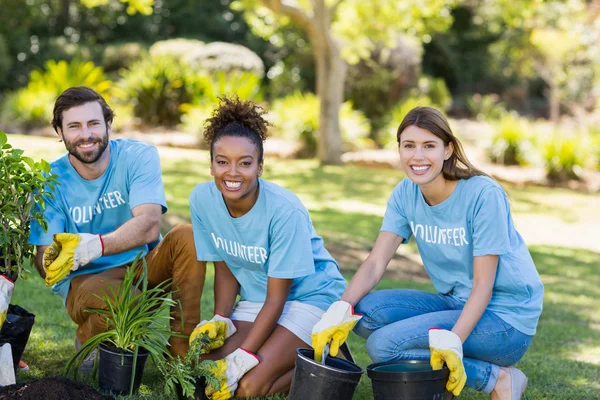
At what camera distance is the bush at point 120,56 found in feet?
62.5

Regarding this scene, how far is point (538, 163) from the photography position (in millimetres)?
13984

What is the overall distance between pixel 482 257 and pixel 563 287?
158 inches

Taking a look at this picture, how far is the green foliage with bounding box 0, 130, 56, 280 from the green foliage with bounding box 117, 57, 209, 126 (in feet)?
39.0

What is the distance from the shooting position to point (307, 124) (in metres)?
14.6

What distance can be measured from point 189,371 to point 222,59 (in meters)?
14.0

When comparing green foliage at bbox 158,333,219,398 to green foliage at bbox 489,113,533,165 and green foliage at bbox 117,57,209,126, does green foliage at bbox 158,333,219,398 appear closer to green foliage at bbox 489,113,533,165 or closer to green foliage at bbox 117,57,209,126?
green foliage at bbox 489,113,533,165

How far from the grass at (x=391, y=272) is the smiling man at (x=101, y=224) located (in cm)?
42

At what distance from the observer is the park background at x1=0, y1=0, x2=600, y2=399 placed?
21.1ft

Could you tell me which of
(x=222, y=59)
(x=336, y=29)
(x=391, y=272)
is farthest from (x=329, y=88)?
(x=391, y=272)

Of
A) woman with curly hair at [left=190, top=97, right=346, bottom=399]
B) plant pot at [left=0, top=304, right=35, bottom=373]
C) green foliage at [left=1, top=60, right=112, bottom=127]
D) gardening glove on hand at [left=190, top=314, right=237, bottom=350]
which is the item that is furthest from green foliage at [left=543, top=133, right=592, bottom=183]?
plant pot at [left=0, top=304, right=35, bottom=373]

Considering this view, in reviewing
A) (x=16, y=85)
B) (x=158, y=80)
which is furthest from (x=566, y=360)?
(x=16, y=85)

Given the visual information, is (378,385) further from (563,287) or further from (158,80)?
(158,80)

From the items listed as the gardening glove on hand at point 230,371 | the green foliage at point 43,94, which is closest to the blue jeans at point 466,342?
the gardening glove on hand at point 230,371

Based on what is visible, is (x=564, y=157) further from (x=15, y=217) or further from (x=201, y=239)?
(x=15, y=217)
